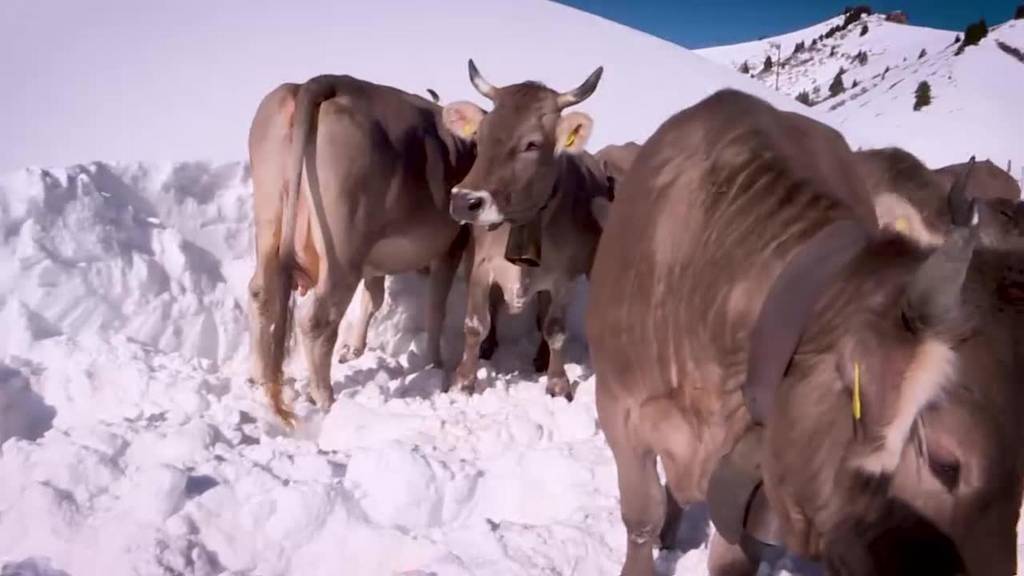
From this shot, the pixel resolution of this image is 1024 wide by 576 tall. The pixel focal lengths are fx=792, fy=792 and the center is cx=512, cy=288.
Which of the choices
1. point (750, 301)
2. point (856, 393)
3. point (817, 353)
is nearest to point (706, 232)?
point (750, 301)

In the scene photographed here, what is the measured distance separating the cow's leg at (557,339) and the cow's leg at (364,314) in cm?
136

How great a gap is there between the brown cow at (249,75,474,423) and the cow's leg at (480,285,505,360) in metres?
1.24

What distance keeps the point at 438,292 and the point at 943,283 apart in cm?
463

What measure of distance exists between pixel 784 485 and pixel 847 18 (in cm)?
6780

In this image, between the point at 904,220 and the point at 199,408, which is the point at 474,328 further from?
the point at 904,220

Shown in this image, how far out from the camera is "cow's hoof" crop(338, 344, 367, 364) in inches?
224

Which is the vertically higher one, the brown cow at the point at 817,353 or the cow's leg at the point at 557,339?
the brown cow at the point at 817,353

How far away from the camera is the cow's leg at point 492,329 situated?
6020 millimetres

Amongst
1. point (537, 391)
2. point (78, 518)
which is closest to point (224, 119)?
point (537, 391)

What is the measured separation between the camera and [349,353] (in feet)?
18.9

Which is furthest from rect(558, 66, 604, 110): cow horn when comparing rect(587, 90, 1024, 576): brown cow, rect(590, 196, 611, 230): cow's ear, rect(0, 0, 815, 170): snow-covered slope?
rect(0, 0, 815, 170): snow-covered slope

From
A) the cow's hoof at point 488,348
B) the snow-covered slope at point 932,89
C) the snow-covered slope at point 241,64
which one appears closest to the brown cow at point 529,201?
the cow's hoof at point 488,348

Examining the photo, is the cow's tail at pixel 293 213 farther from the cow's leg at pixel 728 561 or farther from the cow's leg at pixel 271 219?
the cow's leg at pixel 728 561

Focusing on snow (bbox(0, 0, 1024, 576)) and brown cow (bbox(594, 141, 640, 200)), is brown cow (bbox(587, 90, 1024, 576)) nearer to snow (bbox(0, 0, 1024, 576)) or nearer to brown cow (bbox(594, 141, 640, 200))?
snow (bbox(0, 0, 1024, 576))
